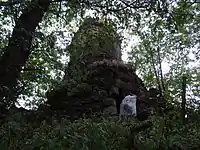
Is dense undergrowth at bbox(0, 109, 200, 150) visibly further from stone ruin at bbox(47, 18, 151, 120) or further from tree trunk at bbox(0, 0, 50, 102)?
stone ruin at bbox(47, 18, 151, 120)

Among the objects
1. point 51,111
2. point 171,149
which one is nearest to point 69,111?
point 51,111

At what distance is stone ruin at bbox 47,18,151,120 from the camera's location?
9.06 meters

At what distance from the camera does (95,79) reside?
46.4ft

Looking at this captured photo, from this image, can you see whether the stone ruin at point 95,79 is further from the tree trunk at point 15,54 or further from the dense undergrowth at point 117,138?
the dense undergrowth at point 117,138

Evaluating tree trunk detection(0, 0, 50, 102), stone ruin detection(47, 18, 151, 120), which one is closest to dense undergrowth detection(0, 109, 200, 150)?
tree trunk detection(0, 0, 50, 102)

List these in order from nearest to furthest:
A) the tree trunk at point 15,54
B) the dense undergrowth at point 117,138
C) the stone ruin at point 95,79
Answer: the dense undergrowth at point 117,138, the tree trunk at point 15,54, the stone ruin at point 95,79

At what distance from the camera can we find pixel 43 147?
185 inches

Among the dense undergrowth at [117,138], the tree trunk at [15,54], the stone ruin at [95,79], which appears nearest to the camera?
the dense undergrowth at [117,138]


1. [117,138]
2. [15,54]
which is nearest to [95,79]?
[15,54]

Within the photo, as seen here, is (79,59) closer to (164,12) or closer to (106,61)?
(164,12)

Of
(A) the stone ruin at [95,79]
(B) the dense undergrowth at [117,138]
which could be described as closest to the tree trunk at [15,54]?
(B) the dense undergrowth at [117,138]

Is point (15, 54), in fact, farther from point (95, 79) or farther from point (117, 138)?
point (95, 79)

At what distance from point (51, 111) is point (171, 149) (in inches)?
291

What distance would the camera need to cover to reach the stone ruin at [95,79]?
906cm
